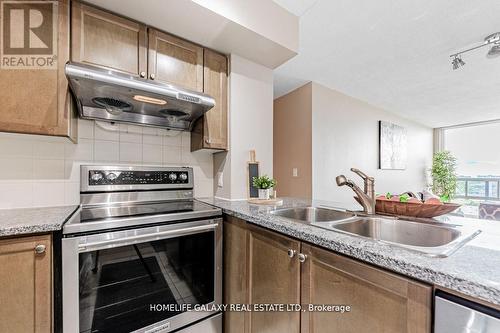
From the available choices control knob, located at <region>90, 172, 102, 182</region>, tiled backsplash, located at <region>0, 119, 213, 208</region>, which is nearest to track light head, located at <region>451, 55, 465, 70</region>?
tiled backsplash, located at <region>0, 119, 213, 208</region>

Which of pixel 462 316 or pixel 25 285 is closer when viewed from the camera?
pixel 462 316

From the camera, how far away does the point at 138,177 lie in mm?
1657

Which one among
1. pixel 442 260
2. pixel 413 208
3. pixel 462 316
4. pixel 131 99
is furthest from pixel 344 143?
pixel 462 316

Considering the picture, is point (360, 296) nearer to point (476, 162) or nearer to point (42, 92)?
point (42, 92)

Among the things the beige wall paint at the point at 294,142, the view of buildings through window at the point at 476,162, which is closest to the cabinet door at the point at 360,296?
the beige wall paint at the point at 294,142

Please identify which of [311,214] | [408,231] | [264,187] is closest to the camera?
[408,231]

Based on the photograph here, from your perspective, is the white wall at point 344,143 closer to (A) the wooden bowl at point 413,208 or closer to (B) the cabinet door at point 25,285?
(A) the wooden bowl at point 413,208

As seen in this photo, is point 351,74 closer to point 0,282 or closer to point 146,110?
point 146,110

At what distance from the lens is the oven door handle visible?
1.01m

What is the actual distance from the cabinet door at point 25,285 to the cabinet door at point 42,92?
619mm

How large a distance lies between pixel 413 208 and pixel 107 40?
6.41 ft

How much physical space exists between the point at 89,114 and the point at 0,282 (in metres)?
1.00

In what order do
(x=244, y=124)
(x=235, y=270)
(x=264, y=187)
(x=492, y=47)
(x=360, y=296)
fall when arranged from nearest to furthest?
(x=360, y=296), (x=235, y=270), (x=264, y=187), (x=244, y=124), (x=492, y=47)

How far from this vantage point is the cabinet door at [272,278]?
2.99 ft
